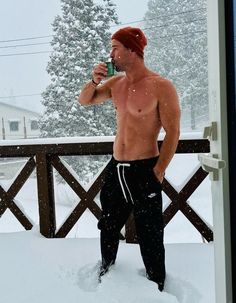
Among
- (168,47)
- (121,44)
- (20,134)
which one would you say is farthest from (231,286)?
(20,134)

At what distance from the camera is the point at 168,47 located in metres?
13.8

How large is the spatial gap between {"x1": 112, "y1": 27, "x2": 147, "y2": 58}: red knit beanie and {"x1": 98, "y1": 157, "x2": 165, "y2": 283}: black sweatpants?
64cm

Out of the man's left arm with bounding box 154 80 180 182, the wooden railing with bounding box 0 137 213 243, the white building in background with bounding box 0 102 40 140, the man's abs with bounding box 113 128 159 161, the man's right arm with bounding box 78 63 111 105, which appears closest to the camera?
the man's left arm with bounding box 154 80 180 182

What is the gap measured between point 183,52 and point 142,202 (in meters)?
12.4

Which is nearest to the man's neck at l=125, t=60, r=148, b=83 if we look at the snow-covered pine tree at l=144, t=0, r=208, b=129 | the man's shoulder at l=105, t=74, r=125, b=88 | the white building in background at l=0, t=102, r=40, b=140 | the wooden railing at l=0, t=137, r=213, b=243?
the man's shoulder at l=105, t=74, r=125, b=88

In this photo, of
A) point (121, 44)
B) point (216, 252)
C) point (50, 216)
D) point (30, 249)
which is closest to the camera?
point (216, 252)

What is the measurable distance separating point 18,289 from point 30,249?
Answer: 0.66m

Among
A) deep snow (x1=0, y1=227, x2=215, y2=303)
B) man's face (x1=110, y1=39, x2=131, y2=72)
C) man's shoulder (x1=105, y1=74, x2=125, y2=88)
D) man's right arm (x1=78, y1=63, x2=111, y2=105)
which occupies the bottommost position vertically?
deep snow (x1=0, y1=227, x2=215, y2=303)

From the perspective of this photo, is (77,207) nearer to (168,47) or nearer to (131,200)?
(131,200)

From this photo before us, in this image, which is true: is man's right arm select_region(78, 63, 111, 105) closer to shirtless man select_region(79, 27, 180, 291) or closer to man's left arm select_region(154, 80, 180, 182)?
shirtless man select_region(79, 27, 180, 291)

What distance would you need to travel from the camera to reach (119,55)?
2.20m

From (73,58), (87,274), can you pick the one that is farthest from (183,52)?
(87,274)

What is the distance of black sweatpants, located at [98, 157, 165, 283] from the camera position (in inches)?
86.7

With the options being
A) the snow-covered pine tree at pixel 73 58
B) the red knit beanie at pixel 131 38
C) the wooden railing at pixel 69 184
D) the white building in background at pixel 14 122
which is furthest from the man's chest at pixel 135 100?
the white building in background at pixel 14 122
